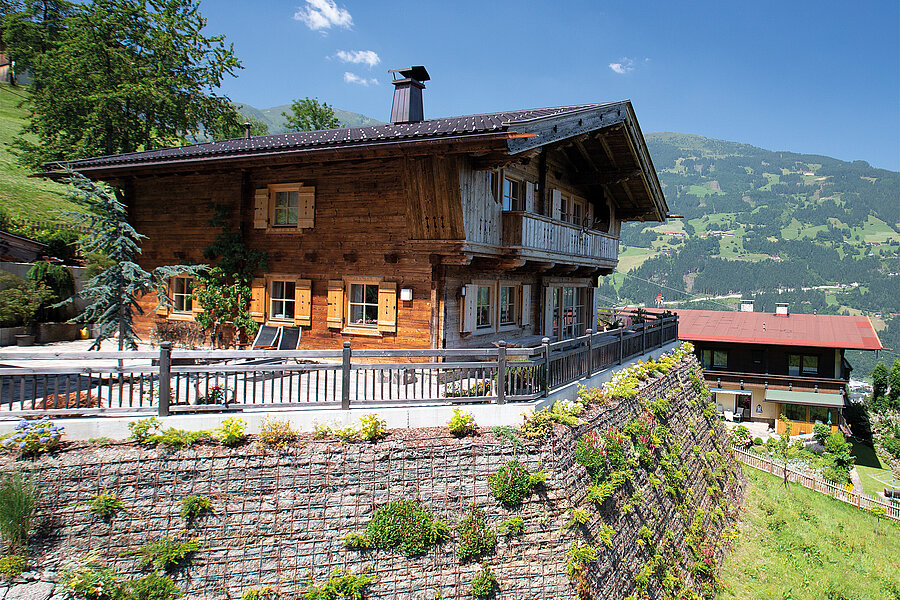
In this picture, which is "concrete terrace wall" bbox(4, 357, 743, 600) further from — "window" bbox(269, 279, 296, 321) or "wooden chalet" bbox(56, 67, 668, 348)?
"window" bbox(269, 279, 296, 321)

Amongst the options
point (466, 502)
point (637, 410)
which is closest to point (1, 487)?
point (466, 502)

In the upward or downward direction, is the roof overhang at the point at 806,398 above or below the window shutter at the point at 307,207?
below

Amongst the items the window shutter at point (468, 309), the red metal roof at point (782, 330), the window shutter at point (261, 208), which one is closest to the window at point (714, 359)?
the red metal roof at point (782, 330)

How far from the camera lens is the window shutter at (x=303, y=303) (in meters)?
13.5

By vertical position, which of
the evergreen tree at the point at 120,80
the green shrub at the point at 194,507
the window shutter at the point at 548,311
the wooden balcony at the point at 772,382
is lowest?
the wooden balcony at the point at 772,382

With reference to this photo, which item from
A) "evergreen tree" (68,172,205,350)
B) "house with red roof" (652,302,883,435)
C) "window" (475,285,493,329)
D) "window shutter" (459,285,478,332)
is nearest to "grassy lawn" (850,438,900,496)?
"house with red roof" (652,302,883,435)

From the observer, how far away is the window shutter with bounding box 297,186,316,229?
13.3 metres

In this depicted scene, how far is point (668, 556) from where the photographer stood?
37.1 feet

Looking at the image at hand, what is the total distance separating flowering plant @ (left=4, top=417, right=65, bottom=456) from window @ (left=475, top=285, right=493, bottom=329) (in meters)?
9.14

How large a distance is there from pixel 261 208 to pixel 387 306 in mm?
4624

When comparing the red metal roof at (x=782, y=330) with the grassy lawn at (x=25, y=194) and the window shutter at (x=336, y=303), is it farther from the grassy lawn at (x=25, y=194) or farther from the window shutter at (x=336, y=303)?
the grassy lawn at (x=25, y=194)

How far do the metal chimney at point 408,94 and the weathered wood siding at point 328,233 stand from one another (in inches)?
148

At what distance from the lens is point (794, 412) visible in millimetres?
32406

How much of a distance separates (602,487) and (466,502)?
264 cm
